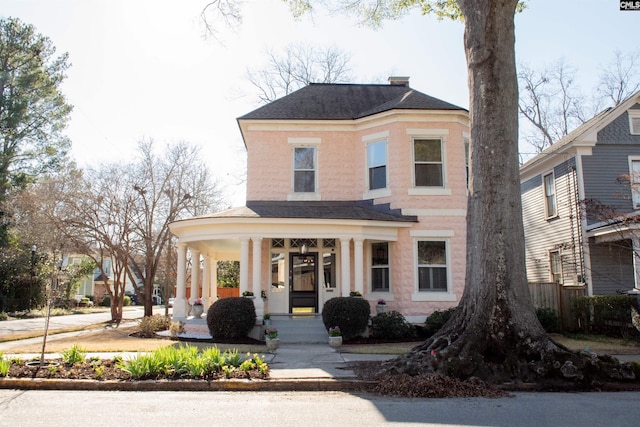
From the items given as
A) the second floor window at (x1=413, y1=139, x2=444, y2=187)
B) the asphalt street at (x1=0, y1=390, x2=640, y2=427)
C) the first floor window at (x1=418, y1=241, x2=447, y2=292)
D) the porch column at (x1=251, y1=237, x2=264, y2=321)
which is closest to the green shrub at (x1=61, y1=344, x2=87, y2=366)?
the asphalt street at (x1=0, y1=390, x2=640, y2=427)

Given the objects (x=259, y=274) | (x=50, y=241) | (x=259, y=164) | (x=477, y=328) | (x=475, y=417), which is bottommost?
(x=475, y=417)

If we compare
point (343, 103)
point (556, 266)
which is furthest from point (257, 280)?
point (556, 266)

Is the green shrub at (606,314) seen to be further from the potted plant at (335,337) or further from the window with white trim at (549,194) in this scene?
the potted plant at (335,337)

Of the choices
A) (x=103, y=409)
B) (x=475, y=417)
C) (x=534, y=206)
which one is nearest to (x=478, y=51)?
(x=475, y=417)

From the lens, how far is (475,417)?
5.93 m

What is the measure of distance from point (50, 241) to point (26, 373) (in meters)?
22.1

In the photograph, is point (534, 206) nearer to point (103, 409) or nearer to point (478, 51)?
point (478, 51)

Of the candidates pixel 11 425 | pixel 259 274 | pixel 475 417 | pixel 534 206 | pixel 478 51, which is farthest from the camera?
pixel 534 206

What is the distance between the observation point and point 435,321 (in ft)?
47.0

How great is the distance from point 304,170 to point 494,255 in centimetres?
981

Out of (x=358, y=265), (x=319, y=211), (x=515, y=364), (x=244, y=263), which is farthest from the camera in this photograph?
(x=319, y=211)

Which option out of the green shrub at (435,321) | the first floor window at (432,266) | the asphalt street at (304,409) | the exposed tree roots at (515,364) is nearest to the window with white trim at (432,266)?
the first floor window at (432,266)

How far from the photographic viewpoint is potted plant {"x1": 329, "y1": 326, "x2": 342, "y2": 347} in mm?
12516

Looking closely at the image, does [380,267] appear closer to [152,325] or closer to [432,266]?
[432,266]
